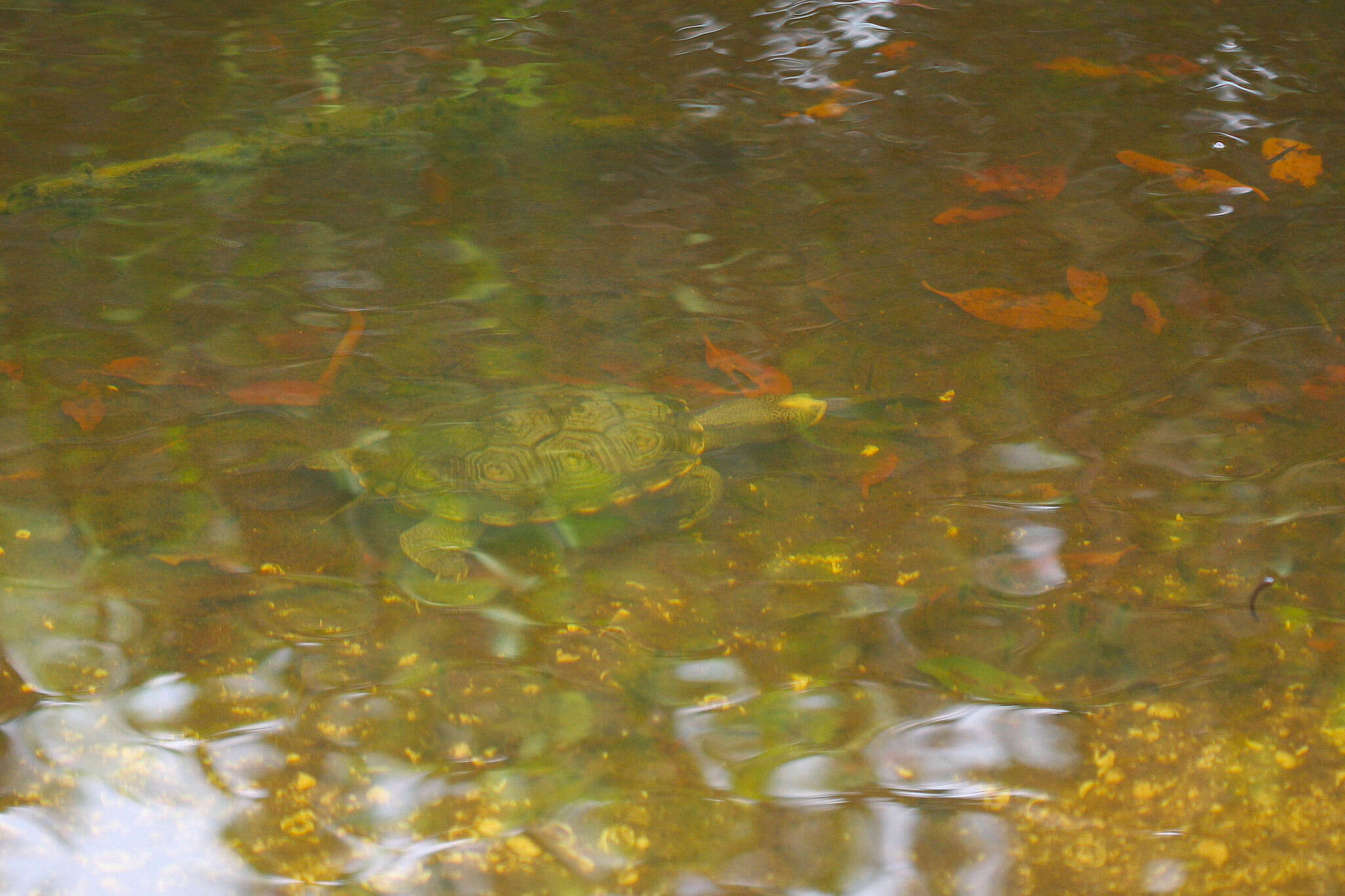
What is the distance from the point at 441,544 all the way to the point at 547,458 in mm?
211

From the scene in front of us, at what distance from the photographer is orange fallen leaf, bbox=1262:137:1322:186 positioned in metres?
2.28

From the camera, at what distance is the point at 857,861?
3.46 ft

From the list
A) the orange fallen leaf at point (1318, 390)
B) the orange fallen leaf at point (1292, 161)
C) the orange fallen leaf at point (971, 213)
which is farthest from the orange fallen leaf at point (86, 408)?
the orange fallen leaf at point (1292, 161)

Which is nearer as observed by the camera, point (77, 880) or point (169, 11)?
point (77, 880)

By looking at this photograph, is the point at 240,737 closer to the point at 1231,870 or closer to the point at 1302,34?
the point at 1231,870

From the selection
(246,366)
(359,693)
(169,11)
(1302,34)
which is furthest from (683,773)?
(169,11)

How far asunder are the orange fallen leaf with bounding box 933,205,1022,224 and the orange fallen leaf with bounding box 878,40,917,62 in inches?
37.0

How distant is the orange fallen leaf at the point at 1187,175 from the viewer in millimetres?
2248

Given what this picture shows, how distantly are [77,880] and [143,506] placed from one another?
61 cm

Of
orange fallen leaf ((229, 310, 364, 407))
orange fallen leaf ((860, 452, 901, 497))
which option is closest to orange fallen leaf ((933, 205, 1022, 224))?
orange fallen leaf ((860, 452, 901, 497))

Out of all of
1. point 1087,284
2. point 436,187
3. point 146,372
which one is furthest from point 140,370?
point 1087,284

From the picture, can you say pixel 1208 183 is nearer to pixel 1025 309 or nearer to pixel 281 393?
pixel 1025 309

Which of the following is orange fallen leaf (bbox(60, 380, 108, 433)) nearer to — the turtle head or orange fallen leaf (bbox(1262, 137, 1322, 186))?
the turtle head

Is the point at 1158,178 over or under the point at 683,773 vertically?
over
